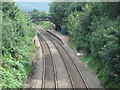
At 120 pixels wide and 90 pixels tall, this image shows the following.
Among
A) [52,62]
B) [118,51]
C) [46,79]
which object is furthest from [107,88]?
[52,62]

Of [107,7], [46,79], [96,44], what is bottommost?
[46,79]

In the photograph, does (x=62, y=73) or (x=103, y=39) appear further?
(x=62, y=73)

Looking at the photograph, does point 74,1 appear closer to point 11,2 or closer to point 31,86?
point 11,2

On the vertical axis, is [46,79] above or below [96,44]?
below

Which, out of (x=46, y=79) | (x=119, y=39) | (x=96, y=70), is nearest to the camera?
(x=119, y=39)

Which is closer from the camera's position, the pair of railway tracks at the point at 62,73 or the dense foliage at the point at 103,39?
the dense foliage at the point at 103,39

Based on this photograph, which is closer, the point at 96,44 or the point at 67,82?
the point at 67,82

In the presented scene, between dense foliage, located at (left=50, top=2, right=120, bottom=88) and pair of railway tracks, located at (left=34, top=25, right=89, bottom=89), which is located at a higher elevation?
dense foliage, located at (left=50, top=2, right=120, bottom=88)

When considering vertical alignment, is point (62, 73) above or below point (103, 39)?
below

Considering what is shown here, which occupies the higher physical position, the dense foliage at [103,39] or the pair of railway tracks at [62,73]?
the dense foliage at [103,39]

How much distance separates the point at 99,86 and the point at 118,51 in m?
3.88

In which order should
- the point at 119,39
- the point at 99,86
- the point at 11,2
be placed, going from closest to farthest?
1. the point at 119,39
2. the point at 99,86
3. the point at 11,2

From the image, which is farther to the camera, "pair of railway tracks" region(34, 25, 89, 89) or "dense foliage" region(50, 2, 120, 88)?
"pair of railway tracks" region(34, 25, 89, 89)

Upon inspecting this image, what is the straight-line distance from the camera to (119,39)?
1697 centimetres
